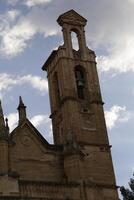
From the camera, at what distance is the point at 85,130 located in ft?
124

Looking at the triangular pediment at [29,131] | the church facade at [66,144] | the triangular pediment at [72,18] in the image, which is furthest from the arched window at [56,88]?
the triangular pediment at [29,131]

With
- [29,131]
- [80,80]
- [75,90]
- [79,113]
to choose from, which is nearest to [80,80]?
[80,80]

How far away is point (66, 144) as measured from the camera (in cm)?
3562

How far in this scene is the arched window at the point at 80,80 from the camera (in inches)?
1577

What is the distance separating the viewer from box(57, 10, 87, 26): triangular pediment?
138ft

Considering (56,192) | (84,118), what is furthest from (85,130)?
(56,192)

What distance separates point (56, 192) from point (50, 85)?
37.9 ft

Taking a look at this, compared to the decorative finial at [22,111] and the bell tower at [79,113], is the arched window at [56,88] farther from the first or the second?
the decorative finial at [22,111]

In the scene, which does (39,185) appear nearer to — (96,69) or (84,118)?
(84,118)

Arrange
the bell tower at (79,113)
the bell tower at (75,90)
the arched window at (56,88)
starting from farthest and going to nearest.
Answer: the arched window at (56,88)
the bell tower at (75,90)
the bell tower at (79,113)

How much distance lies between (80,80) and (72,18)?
18.2 ft

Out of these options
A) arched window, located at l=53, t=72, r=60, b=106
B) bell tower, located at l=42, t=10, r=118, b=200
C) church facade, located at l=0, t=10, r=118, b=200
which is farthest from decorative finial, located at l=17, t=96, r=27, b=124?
arched window, located at l=53, t=72, r=60, b=106

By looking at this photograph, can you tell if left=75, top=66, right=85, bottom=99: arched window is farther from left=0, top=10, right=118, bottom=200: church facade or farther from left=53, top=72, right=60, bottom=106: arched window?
left=53, top=72, right=60, bottom=106: arched window

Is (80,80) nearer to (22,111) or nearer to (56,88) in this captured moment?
(56,88)
